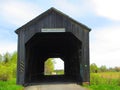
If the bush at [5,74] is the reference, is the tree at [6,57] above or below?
above

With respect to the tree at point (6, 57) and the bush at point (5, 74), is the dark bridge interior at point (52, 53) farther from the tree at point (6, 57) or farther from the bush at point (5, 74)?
the tree at point (6, 57)

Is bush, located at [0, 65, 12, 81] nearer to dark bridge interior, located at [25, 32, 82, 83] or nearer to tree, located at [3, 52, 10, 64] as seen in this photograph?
dark bridge interior, located at [25, 32, 82, 83]

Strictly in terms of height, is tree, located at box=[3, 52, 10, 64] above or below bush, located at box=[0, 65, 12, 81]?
above

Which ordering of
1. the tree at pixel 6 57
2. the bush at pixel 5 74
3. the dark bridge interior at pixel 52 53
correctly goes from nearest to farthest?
the dark bridge interior at pixel 52 53 → the bush at pixel 5 74 → the tree at pixel 6 57

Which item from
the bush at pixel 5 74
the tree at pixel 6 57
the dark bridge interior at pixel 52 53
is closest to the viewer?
the dark bridge interior at pixel 52 53

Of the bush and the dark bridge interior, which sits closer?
the dark bridge interior

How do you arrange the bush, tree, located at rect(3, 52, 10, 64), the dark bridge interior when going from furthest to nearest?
tree, located at rect(3, 52, 10, 64) → the bush → the dark bridge interior

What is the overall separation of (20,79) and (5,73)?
11502 millimetres

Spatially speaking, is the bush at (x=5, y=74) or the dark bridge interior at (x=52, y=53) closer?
the dark bridge interior at (x=52, y=53)

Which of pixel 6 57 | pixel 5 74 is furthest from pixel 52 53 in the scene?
pixel 6 57

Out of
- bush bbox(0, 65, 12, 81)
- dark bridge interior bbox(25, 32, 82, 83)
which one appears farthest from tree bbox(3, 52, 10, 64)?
bush bbox(0, 65, 12, 81)

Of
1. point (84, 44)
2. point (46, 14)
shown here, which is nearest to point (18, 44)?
point (46, 14)

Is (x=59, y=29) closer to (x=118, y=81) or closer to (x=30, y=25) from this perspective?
(x=30, y=25)

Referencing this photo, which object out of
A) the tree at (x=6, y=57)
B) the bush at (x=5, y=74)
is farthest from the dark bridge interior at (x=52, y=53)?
the tree at (x=6, y=57)
